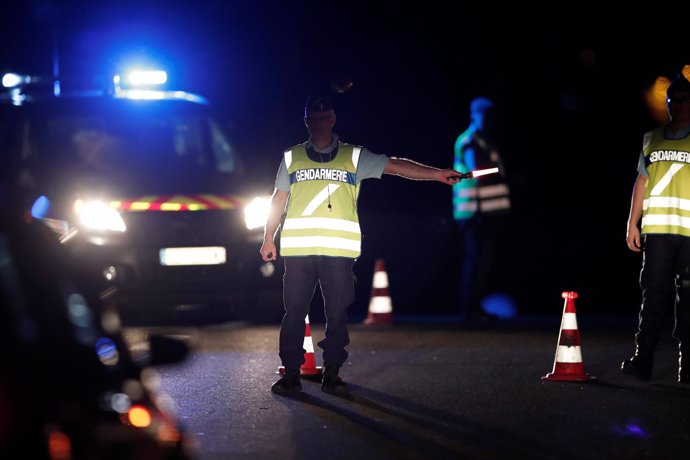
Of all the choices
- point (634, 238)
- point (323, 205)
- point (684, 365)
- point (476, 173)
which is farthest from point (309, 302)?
point (684, 365)

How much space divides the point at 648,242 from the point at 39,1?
942cm

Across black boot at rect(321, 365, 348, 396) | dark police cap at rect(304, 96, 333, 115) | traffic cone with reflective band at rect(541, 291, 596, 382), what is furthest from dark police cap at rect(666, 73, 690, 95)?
black boot at rect(321, 365, 348, 396)

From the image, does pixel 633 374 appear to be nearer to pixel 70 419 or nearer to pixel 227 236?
pixel 227 236

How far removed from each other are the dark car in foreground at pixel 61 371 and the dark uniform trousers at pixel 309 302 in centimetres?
479

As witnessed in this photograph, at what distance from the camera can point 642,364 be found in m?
9.73

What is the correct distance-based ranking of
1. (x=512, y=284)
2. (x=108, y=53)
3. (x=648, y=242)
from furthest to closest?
(x=512, y=284) → (x=108, y=53) → (x=648, y=242)

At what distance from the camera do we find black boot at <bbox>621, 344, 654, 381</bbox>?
31.9 ft

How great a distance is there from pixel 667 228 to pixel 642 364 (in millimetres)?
867

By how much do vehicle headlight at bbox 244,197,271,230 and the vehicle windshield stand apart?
0.71 meters

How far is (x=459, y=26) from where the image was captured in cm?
1972

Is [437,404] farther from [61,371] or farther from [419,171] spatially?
[61,371]

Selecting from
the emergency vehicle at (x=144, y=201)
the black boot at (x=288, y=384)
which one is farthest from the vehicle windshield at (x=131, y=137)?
the black boot at (x=288, y=384)

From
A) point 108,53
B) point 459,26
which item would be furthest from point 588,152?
point 108,53

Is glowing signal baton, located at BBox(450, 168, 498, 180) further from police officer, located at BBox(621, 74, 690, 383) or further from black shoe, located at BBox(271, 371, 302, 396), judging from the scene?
black shoe, located at BBox(271, 371, 302, 396)
